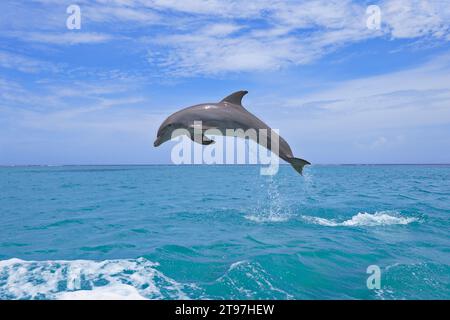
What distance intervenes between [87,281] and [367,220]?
46.4 ft

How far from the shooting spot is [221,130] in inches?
171

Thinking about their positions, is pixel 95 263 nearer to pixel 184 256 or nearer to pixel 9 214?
pixel 184 256

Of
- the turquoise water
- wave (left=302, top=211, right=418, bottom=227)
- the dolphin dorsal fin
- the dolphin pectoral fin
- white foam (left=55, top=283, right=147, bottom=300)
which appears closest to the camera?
the dolphin pectoral fin

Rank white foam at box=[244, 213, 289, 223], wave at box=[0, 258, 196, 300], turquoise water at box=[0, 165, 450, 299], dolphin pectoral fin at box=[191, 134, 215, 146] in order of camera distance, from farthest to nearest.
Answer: white foam at box=[244, 213, 289, 223], turquoise water at box=[0, 165, 450, 299], wave at box=[0, 258, 196, 300], dolphin pectoral fin at box=[191, 134, 215, 146]

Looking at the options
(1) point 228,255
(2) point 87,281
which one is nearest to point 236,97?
(2) point 87,281

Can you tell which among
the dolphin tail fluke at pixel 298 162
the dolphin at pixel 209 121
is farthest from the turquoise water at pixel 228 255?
the dolphin at pixel 209 121

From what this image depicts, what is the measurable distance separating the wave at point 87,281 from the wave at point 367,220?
9942 mm

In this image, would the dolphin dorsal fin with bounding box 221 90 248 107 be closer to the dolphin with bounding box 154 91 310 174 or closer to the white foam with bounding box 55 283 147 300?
the dolphin with bounding box 154 91 310 174

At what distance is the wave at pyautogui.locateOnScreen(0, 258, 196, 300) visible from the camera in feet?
27.8

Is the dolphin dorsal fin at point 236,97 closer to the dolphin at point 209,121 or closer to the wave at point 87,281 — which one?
the dolphin at point 209,121

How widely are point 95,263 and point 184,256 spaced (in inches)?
110

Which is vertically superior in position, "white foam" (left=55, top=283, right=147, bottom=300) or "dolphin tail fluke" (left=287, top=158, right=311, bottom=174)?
"dolphin tail fluke" (left=287, top=158, right=311, bottom=174)

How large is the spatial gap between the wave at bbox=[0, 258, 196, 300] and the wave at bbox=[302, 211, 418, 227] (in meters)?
9.94

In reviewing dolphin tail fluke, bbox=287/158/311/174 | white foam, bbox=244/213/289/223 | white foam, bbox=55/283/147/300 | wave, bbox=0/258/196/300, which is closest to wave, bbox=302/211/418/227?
white foam, bbox=244/213/289/223
